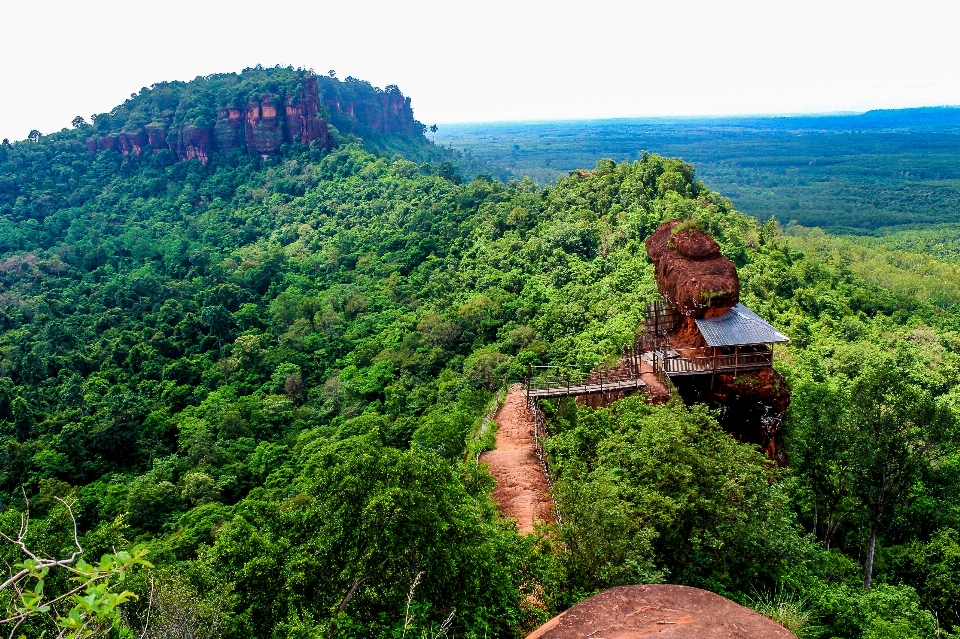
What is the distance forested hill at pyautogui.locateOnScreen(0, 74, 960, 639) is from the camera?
982cm

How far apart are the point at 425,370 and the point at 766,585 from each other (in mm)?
21557

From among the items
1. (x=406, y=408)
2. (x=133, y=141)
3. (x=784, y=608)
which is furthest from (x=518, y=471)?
(x=133, y=141)

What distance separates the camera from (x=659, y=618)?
26.6 ft

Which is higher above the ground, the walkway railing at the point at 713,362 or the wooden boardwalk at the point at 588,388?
the walkway railing at the point at 713,362

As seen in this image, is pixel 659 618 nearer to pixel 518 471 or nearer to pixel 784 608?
pixel 784 608

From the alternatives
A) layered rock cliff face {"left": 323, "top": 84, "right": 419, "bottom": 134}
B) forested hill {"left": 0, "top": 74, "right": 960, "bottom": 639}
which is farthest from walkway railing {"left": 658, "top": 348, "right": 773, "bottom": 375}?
layered rock cliff face {"left": 323, "top": 84, "right": 419, "bottom": 134}

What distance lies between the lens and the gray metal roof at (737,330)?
1777 cm

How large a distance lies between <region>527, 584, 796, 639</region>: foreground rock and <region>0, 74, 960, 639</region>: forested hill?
1.29m

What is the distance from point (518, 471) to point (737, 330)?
7459mm

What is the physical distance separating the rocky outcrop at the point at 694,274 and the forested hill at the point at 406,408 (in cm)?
366

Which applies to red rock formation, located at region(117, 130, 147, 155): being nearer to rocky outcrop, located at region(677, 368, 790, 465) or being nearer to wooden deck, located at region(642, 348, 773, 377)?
wooden deck, located at region(642, 348, 773, 377)

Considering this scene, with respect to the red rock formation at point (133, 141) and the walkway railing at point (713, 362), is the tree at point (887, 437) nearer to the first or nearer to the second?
the walkway railing at point (713, 362)

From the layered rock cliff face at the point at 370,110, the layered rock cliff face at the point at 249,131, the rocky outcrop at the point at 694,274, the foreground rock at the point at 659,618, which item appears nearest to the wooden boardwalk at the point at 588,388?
the rocky outcrop at the point at 694,274

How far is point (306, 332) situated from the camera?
132ft
